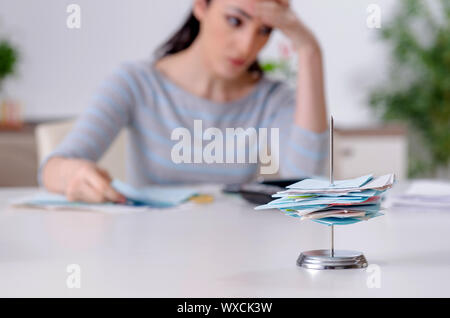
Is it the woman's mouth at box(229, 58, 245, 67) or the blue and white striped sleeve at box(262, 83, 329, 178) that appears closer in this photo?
the blue and white striped sleeve at box(262, 83, 329, 178)

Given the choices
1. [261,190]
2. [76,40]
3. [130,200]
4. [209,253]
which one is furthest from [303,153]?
[76,40]

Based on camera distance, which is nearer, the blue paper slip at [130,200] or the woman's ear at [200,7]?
the blue paper slip at [130,200]

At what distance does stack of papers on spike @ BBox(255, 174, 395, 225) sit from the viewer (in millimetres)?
600

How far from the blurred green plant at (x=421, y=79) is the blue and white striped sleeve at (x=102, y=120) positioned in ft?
8.44

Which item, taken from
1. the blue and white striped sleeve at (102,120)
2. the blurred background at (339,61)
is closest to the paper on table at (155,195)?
the blue and white striped sleeve at (102,120)

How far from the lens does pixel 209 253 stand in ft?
2.36

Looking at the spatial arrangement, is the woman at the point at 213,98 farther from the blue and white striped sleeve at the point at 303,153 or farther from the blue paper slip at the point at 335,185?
the blue paper slip at the point at 335,185

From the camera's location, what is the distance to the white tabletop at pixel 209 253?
1.81ft

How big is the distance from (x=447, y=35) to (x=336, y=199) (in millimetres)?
3683

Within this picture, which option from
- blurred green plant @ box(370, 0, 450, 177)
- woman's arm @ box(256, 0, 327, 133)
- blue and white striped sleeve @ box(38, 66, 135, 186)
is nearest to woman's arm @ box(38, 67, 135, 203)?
blue and white striped sleeve @ box(38, 66, 135, 186)

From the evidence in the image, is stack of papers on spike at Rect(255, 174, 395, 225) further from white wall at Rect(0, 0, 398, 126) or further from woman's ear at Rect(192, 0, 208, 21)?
white wall at Rect(0, 0, 398, 126)

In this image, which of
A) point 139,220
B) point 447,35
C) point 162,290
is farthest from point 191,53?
point 447,35

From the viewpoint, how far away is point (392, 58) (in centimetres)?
407

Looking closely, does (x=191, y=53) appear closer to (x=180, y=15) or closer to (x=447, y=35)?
(x=180, y=15)
